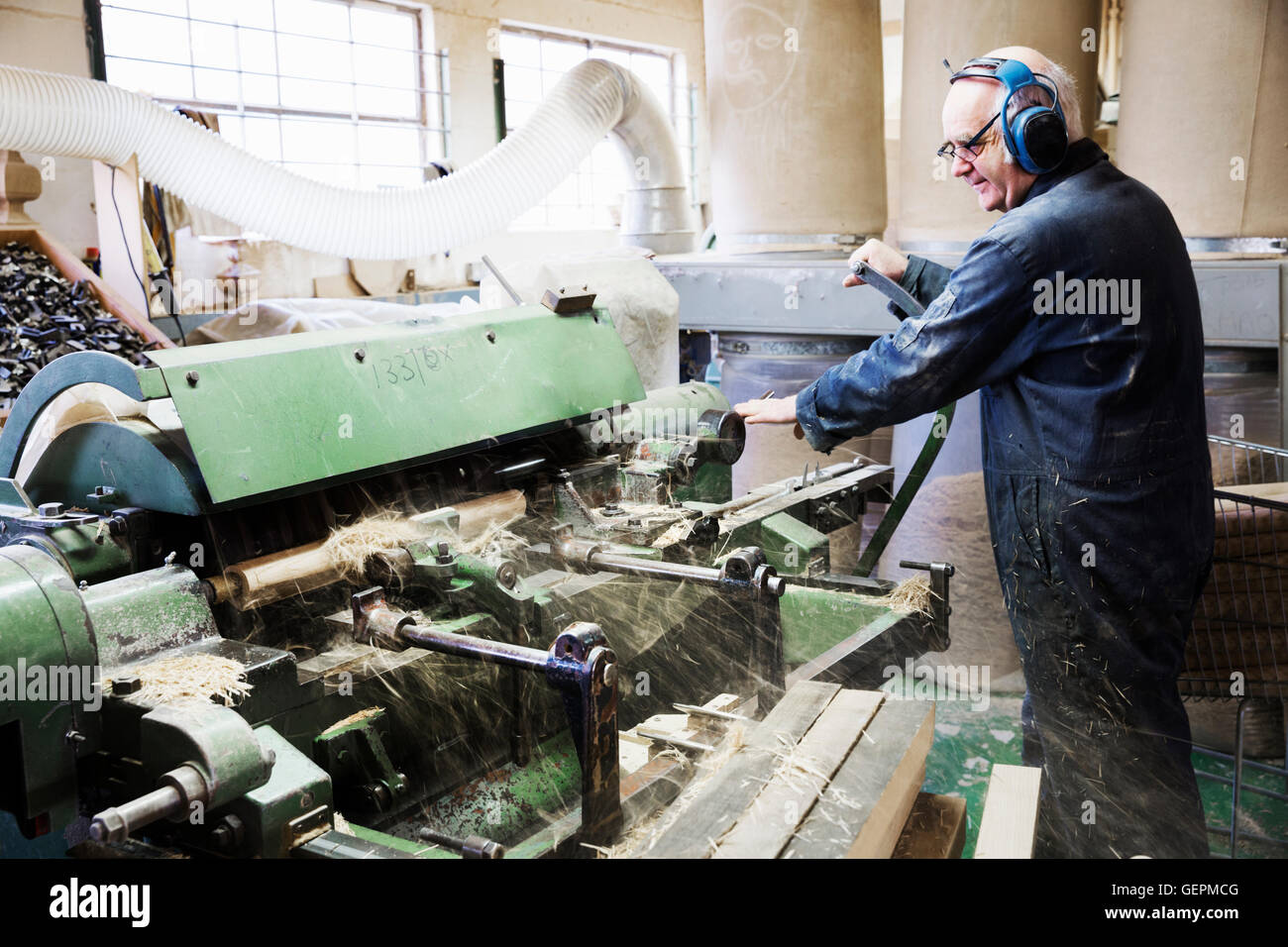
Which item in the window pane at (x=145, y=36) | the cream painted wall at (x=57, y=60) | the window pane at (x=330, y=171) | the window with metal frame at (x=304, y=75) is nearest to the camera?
the cream painted wall at (x=57, y=60)

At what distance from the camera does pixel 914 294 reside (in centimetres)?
300

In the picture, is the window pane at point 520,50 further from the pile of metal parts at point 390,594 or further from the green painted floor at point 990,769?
the green painted floor at point 990,769

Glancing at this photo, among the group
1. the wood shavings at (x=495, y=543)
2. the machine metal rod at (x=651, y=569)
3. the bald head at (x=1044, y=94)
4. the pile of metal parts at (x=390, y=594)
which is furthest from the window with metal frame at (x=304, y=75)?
the bald head at (x=1044, y=94)

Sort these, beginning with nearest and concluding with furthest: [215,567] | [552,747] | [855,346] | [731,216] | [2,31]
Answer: [215,567] → [552,747] → [855,346] → [731,216] → [2,31]

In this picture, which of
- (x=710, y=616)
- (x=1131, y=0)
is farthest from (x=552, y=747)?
(x=1131, y=0)

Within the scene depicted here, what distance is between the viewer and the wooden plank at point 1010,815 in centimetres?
177

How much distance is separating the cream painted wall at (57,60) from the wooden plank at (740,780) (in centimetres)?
618

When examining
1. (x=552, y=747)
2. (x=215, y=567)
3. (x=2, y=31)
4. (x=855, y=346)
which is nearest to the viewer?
(x=215, y=567)

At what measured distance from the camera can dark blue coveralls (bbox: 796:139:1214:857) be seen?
2.38 m

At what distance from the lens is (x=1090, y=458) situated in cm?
240

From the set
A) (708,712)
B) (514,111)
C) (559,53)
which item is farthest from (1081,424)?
(559,53)

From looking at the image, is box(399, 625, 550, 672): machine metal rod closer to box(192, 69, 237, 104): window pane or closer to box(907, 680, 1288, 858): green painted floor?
box(907, 680, 1288, 858): green painted floor

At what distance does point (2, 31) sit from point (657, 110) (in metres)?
3.95
